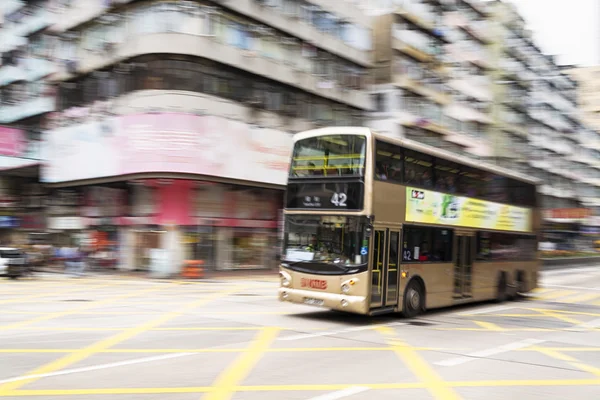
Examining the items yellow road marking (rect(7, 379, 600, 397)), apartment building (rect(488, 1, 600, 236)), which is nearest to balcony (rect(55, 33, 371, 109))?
apartment building (rect(488, 1, 600, 236))

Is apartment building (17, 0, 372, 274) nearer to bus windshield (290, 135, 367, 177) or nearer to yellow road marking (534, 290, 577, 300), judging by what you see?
bus windshield (290, 135, 367, 177)

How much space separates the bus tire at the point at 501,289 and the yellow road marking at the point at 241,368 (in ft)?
28.9

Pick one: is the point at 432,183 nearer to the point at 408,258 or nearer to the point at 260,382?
the point at 408,258

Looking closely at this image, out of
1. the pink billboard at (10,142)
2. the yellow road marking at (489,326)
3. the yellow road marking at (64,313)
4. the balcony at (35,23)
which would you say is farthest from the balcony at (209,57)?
the yellow road marking at (489,326)

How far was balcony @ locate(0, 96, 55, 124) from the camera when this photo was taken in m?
33.2

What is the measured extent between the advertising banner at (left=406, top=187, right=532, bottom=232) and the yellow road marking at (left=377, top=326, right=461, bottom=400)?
346cm

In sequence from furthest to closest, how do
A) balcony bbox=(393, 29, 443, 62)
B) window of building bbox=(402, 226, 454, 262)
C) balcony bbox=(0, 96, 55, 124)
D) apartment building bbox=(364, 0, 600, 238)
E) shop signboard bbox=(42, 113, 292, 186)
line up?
1. balcony bbox=(393, 29, 443, 62)
2. apartment building bbox=(364, 0, 600, 238)
3. balcony bbox=(0, 96, 55, 124)
4. shop signboard bbox=(42, 113, 292, 186)
5. window of building bbox=(402, 226, 454, 262)

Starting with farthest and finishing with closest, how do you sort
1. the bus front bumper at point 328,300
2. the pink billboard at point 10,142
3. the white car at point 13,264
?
the pink billboard at point 10,142 < the white car at point 13,264 < the bus front bumper at point 328,300

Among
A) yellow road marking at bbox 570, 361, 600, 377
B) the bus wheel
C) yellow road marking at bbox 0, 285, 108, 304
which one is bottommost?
yellow road marking at bbox 0, 285, 108, 304

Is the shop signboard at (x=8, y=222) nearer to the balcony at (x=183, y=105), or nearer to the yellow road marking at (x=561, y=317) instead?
the balcony at (x=183, y=105)

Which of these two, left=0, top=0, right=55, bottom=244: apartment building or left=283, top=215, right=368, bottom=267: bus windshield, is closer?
left=283, top=215, right=368, bottom=267: bus windshield

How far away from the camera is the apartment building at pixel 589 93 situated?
301 ft

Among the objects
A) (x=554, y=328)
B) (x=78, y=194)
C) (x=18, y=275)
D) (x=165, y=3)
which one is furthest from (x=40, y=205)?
(x=554, y=328)

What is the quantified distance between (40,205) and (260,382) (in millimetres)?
30419
